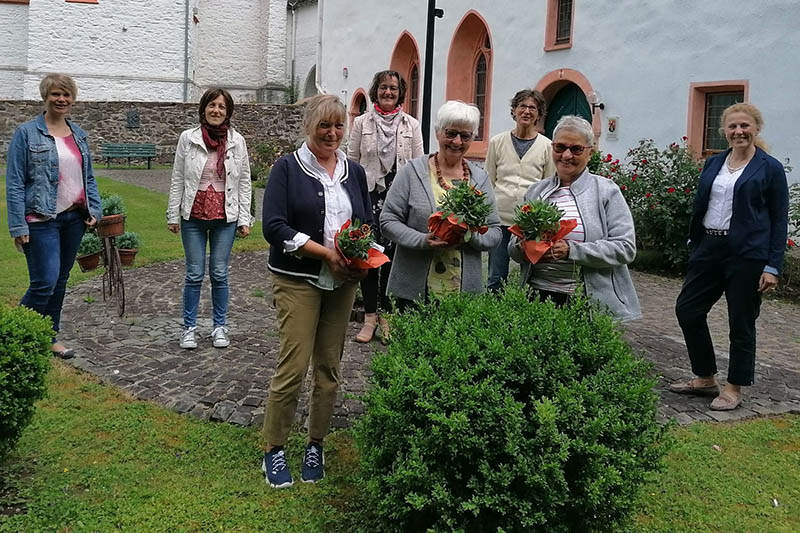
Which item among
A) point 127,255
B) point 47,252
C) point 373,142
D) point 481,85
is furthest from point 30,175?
point 481,85

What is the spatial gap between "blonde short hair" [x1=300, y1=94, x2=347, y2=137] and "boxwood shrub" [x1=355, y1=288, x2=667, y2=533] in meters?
1.17

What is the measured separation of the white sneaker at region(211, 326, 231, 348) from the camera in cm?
649

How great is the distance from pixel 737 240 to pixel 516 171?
174cm

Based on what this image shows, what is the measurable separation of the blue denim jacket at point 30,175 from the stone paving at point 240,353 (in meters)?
1.20

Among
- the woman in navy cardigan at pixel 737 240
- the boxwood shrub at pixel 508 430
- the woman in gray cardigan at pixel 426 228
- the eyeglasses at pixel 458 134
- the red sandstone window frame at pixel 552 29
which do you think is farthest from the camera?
the red sandstone window frame at pixel 552 29

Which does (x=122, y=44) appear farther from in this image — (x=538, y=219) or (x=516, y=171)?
(x=538, y=219)

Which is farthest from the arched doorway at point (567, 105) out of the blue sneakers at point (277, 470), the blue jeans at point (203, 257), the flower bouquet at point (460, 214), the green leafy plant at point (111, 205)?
the blue sneakers at point (277, 470)

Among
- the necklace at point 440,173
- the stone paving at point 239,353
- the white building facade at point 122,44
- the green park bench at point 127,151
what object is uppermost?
the white building facade at point 122,44

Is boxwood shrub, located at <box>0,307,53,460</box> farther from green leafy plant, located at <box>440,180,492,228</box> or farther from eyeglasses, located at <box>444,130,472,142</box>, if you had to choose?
eyeglasses, located at <box>444,130,472,142</box>

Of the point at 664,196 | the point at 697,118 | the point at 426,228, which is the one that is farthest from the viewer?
the point at 697,118

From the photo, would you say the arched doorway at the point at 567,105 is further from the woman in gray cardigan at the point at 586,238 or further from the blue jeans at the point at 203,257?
the woman in gray cardigan at the point at 586,238

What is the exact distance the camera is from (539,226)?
399 cm

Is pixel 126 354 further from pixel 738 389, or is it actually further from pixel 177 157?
pixel 738 389

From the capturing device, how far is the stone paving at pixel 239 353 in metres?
5.33
